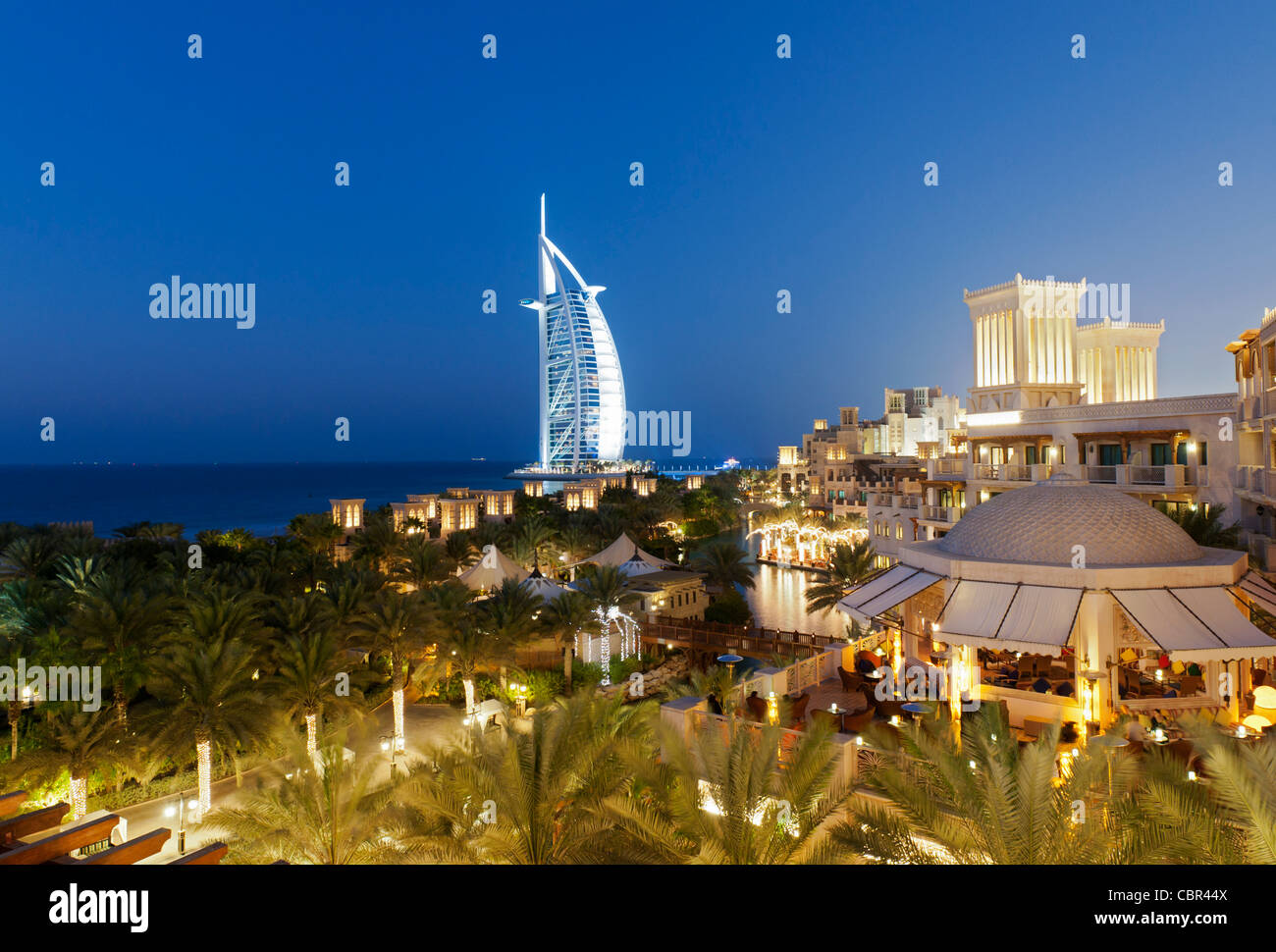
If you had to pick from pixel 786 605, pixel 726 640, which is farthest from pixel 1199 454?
pixel 786 605

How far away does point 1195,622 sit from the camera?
9.52m

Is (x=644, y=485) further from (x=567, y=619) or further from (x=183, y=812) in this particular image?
(x=183, y=812)

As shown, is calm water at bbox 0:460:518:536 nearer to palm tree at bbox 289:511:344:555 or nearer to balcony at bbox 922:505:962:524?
palm tree at bbox 289:511:344:555

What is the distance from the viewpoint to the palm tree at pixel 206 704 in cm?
1353

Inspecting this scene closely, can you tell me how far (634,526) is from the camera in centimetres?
5206

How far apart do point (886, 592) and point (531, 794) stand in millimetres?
6778

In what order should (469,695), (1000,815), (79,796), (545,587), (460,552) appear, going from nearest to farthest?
1. (1000,815)
2. (79,796)
3. (469,695)
4. (545,587)
5. (460,552)

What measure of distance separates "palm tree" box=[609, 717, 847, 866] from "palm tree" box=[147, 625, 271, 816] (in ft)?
31.3

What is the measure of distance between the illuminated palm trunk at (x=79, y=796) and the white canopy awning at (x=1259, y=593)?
61.4ft

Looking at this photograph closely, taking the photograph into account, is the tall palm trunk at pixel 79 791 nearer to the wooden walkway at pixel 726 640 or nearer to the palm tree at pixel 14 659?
the palm tree at pixel 14 659

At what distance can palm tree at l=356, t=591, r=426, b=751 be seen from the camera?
18.5 m
